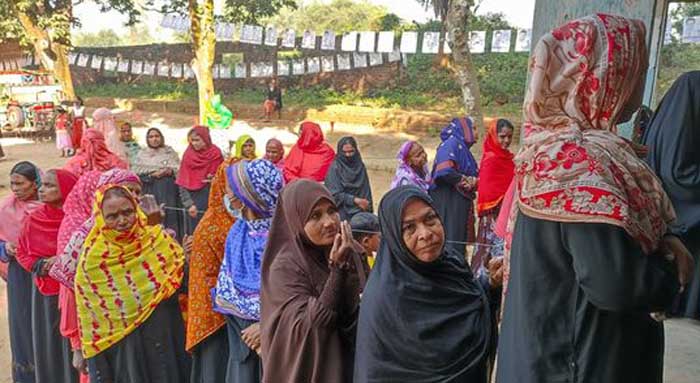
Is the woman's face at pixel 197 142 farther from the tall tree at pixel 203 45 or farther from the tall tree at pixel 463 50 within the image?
the tall tree at pixel 203 45

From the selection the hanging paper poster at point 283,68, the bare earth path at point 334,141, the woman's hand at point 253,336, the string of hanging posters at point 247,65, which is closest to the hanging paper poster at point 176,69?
the string of hanging posters at point 247,65

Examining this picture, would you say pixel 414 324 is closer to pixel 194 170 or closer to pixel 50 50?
pixel 194 170

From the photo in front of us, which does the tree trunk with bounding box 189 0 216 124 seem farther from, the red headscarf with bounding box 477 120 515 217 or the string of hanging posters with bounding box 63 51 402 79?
the red headscarf with bounding box 477 120 515 217

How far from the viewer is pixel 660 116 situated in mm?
3174

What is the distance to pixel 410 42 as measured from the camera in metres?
15.4

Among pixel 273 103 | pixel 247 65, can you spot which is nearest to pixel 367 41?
pixel 273 103

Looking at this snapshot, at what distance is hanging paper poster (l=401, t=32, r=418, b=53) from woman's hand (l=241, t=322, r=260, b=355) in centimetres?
1378

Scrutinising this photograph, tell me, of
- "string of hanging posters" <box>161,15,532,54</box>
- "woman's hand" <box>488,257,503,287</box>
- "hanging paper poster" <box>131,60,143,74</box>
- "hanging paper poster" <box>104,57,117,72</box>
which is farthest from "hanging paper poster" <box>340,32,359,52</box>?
"woman's hand" <box>488,257,503,287</box>

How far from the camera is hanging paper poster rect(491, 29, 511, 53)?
14.5 meters

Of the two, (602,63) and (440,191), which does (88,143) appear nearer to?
(440,191)

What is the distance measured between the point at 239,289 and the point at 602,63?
1.67m

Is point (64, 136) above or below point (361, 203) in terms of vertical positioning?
below

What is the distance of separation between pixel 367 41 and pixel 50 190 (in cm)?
1444

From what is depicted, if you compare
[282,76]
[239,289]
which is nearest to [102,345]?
[239,289]
